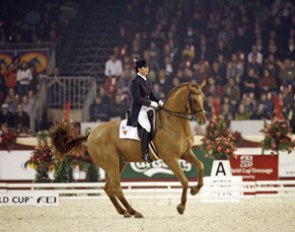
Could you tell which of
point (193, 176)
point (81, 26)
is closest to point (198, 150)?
point (193, 176)

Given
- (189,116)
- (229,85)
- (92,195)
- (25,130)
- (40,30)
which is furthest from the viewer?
(40,30)

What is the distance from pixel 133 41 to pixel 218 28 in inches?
91.3

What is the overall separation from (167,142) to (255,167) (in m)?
4.39

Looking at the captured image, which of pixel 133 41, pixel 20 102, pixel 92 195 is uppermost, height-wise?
pixel 133 41

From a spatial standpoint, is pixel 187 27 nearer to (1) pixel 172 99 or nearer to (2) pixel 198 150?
(2) pixel 198 150

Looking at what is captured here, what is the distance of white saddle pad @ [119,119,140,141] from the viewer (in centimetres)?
1133

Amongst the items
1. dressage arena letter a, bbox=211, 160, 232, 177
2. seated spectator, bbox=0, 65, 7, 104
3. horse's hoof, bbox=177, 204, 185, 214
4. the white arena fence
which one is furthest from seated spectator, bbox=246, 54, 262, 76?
horse's hoof, bbox=177, 204, 185, 214

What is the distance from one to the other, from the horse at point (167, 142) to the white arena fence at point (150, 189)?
8.34 feet

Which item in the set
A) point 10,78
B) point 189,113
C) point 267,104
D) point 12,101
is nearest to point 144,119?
point 189,113

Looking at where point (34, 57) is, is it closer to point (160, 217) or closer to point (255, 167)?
point (255, 167)

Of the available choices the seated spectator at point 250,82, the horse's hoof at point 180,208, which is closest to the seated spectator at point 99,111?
the seated spectator at point 250,82

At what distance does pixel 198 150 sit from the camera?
52.2 feet

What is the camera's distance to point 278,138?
1537 cm

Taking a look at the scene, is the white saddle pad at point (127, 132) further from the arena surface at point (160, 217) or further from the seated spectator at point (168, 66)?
the seated spectator at point (168, 66)
